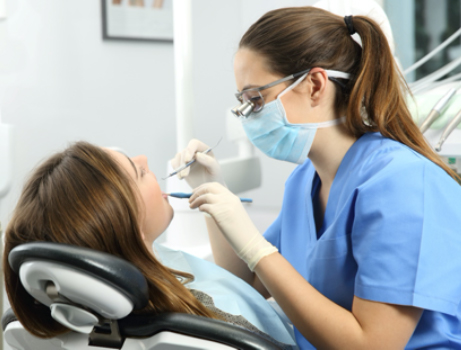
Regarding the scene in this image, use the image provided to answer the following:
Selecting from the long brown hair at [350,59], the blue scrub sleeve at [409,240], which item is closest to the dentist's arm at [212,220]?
the long brown hair at [350,59]

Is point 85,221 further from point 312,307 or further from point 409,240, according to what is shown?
point 409,240

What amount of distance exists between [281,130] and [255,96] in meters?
0.11

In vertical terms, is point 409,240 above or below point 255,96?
below

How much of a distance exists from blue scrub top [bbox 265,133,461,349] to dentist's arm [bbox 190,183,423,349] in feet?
0.12

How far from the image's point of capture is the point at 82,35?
2260 millimetres

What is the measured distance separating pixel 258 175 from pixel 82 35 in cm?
106

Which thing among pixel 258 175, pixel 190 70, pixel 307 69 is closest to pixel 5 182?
pixel 190 70

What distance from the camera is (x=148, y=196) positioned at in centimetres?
106

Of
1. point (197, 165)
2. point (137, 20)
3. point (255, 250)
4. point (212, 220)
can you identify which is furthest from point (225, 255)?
point (137, 20)

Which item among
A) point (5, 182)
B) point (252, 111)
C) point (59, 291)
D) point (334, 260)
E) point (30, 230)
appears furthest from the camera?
point (5, 182)

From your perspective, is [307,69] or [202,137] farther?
[202,137]

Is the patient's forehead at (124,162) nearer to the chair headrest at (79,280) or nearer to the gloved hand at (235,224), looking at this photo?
the gloved hand at (235,224)

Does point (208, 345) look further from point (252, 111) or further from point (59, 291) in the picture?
point (252, 111)

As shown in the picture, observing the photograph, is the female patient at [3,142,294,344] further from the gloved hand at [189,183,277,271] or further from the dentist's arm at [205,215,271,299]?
the dentist's arm at [205,215,271,299]
